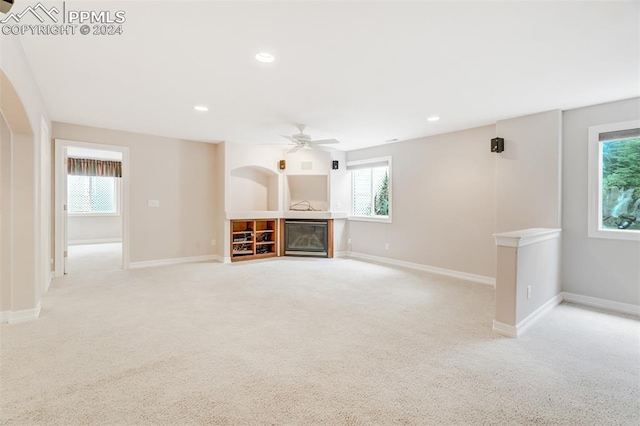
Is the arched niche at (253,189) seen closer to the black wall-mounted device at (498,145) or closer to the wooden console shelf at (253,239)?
the wooden console shelf at (253,239)

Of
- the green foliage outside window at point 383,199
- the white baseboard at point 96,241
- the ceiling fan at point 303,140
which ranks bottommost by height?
the white baseboard at point 96,241

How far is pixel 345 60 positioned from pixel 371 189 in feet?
14.6

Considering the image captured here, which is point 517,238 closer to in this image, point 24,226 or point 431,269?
point 431,269

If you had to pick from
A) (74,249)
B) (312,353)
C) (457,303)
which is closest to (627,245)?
(457,303)

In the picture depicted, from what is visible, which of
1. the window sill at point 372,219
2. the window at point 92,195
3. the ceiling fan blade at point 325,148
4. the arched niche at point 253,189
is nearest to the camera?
the window sill at point 372,219

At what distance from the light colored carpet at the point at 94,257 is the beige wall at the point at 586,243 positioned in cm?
724

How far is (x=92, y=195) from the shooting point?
31.0ft

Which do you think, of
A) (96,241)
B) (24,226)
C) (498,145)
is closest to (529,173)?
(498,145)

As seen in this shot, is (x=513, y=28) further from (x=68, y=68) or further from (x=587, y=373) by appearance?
(x=68, y=68)

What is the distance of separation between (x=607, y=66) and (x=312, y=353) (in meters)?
3.62

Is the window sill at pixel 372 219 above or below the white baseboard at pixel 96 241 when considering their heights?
above

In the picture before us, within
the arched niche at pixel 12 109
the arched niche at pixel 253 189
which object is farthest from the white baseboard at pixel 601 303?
the arched niche at pixel 12 109

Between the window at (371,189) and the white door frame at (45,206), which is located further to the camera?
the window at (371,189)

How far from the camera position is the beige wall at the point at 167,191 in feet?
18.6
